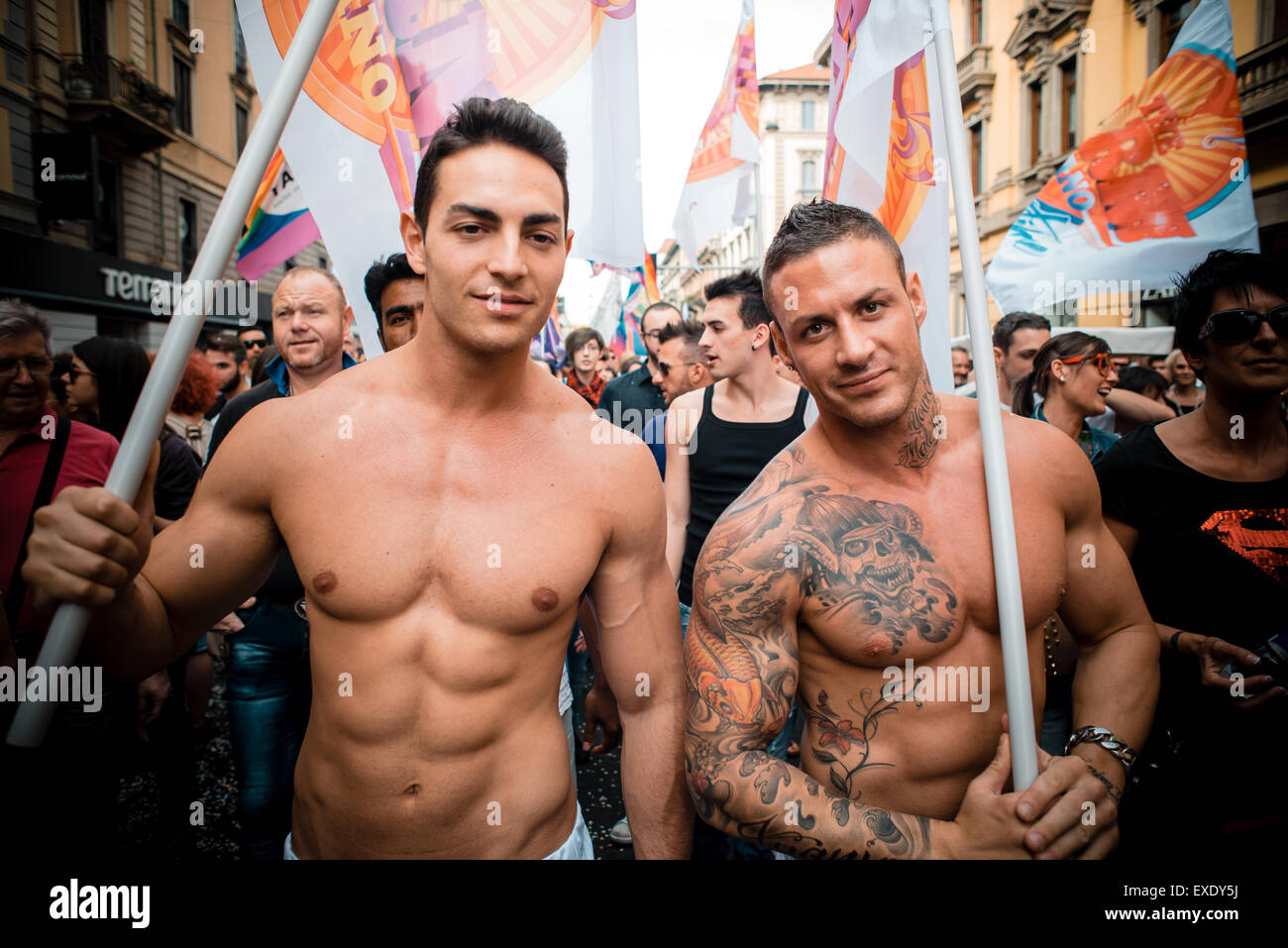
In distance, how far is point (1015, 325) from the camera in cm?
480

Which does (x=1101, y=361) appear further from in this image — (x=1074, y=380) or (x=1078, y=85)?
(x=1078, y=85)

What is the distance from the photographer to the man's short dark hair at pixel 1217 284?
244 cm

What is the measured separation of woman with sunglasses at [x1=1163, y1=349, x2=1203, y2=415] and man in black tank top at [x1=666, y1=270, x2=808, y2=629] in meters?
5.28

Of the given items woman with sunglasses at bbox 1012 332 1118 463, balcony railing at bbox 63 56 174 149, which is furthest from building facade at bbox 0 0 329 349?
woman with sunglasses at bbox 1012 332 1118 463

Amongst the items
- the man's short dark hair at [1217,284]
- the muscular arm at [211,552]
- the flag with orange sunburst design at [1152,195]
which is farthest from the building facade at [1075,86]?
the muscular arm at [211,552]

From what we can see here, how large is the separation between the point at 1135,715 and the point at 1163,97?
4.31 m

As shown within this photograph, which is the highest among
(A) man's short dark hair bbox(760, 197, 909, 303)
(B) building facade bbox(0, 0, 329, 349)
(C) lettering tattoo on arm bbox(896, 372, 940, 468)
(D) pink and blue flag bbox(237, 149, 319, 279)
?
(B) building facade bbox(0, 0, 329, 349)

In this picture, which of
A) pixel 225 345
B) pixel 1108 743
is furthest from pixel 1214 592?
pixel 225 345

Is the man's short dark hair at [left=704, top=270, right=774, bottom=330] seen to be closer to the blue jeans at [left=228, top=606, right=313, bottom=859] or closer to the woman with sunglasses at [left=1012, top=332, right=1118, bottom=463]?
the woman with sunglasses at [left=1012, top=332, right=1118, bottom=463]

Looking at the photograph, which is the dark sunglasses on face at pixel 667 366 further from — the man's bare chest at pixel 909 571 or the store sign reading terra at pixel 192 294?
the man's bare chest at pixel 909 571

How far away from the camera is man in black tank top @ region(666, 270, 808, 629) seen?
12.3 ft

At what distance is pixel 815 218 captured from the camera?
1.94 m
